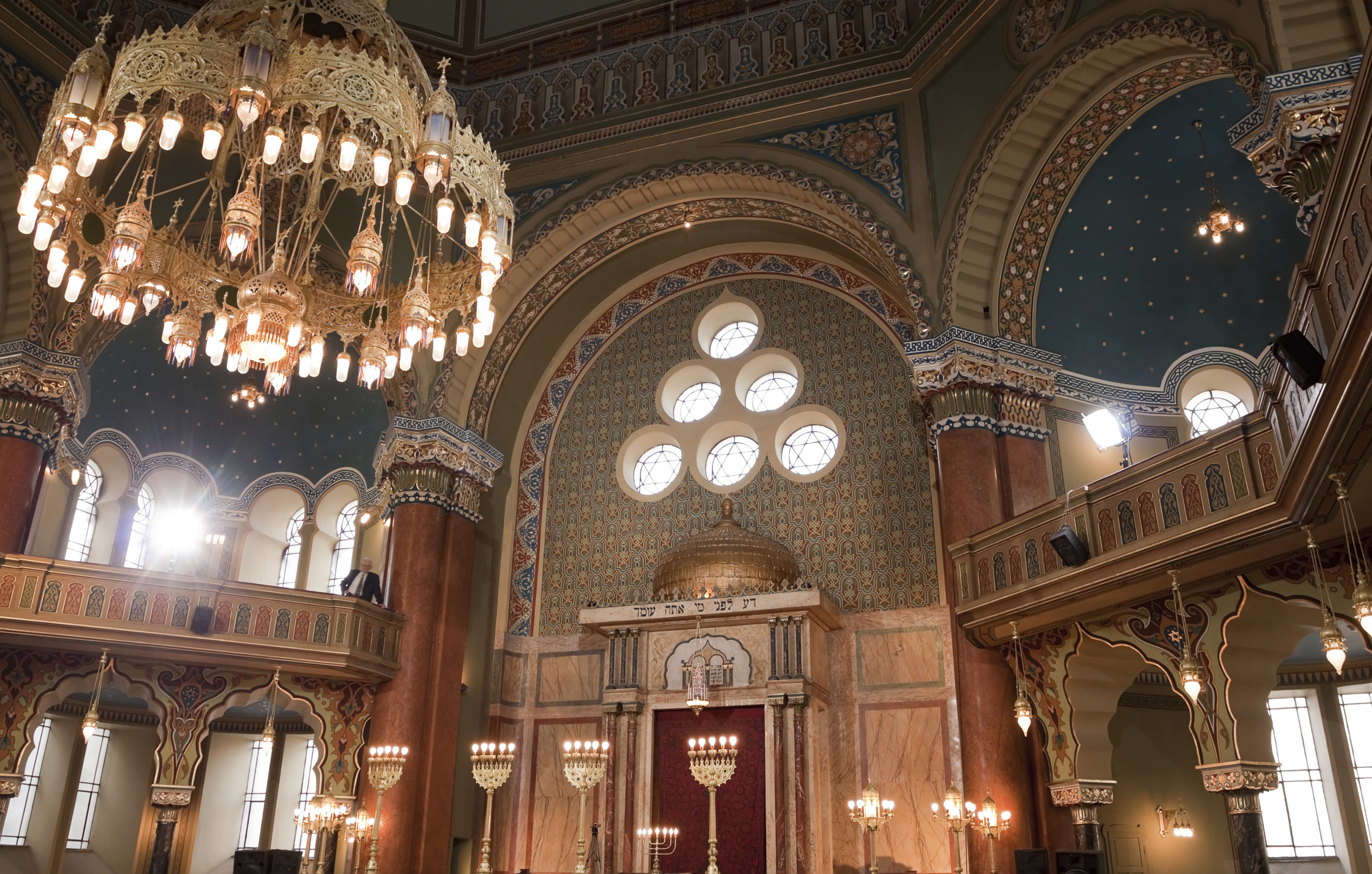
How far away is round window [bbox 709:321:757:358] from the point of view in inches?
720

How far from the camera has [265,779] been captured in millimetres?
19594

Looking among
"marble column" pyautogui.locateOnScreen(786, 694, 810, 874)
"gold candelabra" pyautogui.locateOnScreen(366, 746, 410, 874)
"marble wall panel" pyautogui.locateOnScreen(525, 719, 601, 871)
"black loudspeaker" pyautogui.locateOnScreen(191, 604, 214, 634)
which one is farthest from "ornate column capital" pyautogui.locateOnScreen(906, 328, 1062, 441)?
"black loudspeaker" pyautogui.locateOnScreen(191, 604, 214, 634)

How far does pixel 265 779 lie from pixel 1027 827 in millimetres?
13955

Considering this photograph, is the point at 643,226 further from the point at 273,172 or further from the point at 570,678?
the point at 273,172

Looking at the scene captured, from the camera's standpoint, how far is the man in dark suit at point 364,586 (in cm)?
1553

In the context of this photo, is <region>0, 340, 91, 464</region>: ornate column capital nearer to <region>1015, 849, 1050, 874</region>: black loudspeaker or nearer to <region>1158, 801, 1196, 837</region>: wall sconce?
<region>1015, 849, 1050, 874</region>: black loudspeaker

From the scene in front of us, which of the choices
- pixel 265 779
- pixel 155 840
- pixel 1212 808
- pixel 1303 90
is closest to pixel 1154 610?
pixel 1303 90

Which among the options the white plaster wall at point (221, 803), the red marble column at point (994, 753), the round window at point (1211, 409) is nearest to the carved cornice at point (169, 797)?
the white plaster wall at point (221, 803)

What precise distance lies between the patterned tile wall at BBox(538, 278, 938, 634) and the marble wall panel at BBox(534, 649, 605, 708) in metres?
0.49

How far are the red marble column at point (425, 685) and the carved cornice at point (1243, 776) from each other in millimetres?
9895

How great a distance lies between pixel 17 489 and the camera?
13.7 metres

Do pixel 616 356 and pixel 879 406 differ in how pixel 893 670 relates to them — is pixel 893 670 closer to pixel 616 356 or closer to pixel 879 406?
pixel 879 406

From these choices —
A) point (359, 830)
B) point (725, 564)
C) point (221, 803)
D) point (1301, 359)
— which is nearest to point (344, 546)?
point (221, 803)

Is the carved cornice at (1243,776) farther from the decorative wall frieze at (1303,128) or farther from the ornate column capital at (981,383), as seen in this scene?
the ornate column capital at (981,383)
